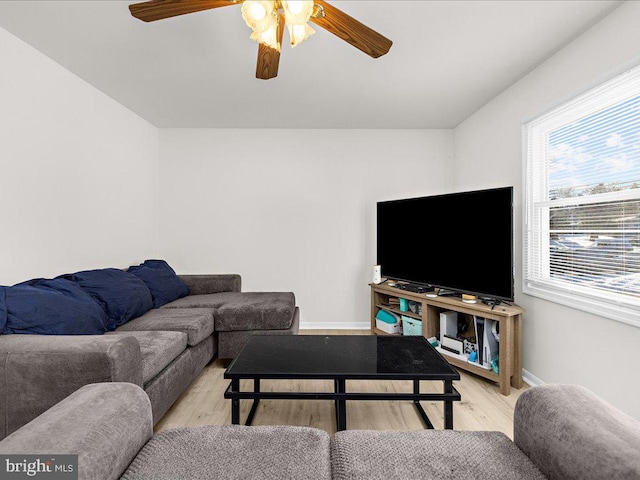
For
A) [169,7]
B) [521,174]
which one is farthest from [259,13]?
[521,174]

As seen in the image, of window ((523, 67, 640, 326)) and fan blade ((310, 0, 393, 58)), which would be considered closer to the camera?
fan blade ((310, 0, 393, 58))

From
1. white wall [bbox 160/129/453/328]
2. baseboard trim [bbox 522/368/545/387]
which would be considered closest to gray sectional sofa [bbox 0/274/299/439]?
white wall [bbox 160/129/453/328]

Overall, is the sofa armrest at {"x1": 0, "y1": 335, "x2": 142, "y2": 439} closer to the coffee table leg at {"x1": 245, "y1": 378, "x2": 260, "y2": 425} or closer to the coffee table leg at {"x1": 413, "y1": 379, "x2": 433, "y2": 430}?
the coffee table leg at {"x1": 245, "y1": 378, "x2": 260, "y2": 425}

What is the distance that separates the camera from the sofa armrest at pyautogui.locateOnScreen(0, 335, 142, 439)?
1.44m

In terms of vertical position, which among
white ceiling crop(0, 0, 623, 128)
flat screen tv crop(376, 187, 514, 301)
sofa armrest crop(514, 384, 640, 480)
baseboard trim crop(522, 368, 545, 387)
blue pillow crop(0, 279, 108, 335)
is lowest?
baseboard trim crop(522, 368, 545, 387)

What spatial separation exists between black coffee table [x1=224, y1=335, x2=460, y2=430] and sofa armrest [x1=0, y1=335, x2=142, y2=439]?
0.58 metres

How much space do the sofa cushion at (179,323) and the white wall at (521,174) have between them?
261 cm

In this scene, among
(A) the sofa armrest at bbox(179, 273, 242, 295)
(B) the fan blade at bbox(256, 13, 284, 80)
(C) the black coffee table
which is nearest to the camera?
(B) the fan blade at bbox(256, 13, 284, 80)

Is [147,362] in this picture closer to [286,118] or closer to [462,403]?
[462,403]

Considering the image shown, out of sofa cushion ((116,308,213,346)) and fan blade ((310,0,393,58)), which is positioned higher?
fan blade ((310,0,393,58))

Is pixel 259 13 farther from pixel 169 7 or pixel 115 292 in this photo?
pixel 115 292

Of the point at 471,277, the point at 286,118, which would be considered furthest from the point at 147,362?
the point at 286,118

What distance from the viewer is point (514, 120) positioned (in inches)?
112

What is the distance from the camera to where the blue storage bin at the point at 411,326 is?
10.5 ft
